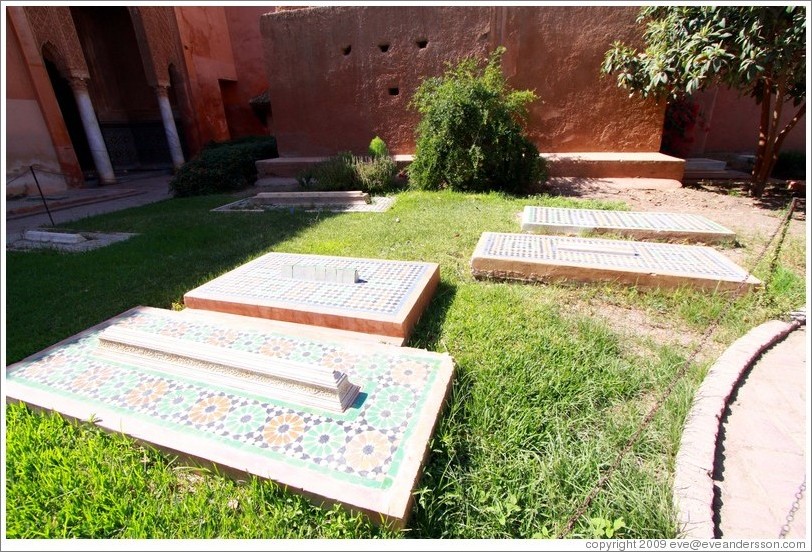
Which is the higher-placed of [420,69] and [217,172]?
[420,69]

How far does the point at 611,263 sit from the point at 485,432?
1.78 metres

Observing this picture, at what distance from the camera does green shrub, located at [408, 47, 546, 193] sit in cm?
566

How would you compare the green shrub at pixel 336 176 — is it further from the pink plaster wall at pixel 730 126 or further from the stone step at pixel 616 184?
the pink plaster wall at pixel 730 126

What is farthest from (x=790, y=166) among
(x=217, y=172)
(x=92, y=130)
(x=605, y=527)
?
(x=92, y=130)

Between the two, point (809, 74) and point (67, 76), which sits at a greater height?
point (67, 76)

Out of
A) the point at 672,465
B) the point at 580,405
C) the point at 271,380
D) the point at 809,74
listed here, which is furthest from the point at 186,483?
the point at 809,74

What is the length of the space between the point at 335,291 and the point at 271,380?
0.87 meters

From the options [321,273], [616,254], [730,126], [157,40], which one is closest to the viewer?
[321,273]

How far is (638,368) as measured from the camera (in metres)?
1.86

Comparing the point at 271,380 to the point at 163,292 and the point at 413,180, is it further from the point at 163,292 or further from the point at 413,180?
the point at 413,180

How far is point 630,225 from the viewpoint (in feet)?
11.7

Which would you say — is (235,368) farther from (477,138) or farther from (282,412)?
(477,138)

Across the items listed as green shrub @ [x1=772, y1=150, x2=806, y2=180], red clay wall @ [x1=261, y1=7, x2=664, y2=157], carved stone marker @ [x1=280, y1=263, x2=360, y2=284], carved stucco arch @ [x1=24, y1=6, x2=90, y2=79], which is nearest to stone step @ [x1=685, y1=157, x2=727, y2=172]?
green shrub @ [x1=772, y1=150, x2=806, y2=180]

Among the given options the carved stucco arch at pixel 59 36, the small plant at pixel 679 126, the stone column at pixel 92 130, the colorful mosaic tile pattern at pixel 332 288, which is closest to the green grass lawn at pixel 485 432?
the colorful mosaic tile pattern at pixel 332 288
